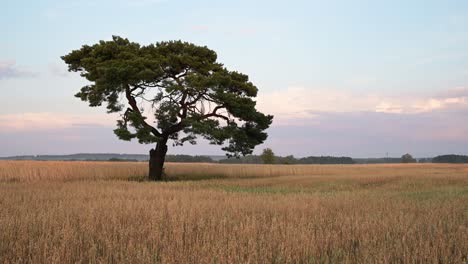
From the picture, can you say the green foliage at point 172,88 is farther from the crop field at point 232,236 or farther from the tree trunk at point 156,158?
the crop field at point 232,236

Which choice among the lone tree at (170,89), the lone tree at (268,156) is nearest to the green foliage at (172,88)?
the lone tree at (170,89)

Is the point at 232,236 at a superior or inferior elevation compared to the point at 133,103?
inferior

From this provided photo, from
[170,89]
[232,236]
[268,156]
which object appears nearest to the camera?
[232,236]

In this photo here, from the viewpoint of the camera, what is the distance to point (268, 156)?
274 ft

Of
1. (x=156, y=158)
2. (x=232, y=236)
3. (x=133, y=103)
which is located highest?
(x=133, y=103)

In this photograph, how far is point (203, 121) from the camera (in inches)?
1112

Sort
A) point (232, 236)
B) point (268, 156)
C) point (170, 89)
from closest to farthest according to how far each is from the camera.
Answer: point (232, 236), point (170, 89), point (268, 156)

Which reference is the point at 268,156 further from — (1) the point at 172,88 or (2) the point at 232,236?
(2) the point at 232,236

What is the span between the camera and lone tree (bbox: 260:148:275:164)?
273 ft

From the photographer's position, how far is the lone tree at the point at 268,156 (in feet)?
273

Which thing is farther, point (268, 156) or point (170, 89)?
point (268, 156)

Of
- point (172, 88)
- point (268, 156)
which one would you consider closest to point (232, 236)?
point (172, 88)

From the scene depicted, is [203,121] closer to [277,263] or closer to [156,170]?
[156,170]

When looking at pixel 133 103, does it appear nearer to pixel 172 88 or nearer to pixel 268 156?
pixel 172 88
